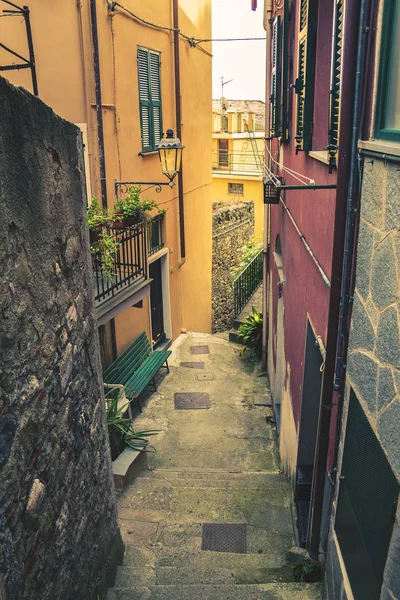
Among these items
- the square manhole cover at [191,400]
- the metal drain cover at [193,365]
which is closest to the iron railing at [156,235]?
the metal drain cover at [193,365]

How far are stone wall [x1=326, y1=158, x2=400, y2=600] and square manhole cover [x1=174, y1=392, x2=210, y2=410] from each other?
675cm

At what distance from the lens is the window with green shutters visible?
9.99 metres

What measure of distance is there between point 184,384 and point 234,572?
588cm

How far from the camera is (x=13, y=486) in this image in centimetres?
256

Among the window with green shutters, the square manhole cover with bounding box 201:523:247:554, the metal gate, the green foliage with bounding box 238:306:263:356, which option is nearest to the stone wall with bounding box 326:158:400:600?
the metal gate

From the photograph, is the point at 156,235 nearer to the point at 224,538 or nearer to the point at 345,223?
the point at 224,538

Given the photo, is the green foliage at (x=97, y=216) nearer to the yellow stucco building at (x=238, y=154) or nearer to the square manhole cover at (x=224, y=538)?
the square manhole cover at (x=224, y=538)

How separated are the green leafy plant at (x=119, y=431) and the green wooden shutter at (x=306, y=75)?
4.39 metres

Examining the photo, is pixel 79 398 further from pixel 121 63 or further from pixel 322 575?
pixel 121 63

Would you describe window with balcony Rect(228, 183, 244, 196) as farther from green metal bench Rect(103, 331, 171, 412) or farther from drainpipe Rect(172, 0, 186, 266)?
green metal bench Rect(103, 331, 171, 412)

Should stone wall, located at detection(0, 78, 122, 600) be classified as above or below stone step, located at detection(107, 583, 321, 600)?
above

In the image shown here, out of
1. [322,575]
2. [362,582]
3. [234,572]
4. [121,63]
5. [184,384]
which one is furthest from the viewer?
[184,384]

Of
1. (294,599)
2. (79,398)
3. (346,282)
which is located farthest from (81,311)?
(294,599)

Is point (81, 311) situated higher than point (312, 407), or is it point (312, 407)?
Answer: point (81, 311)
